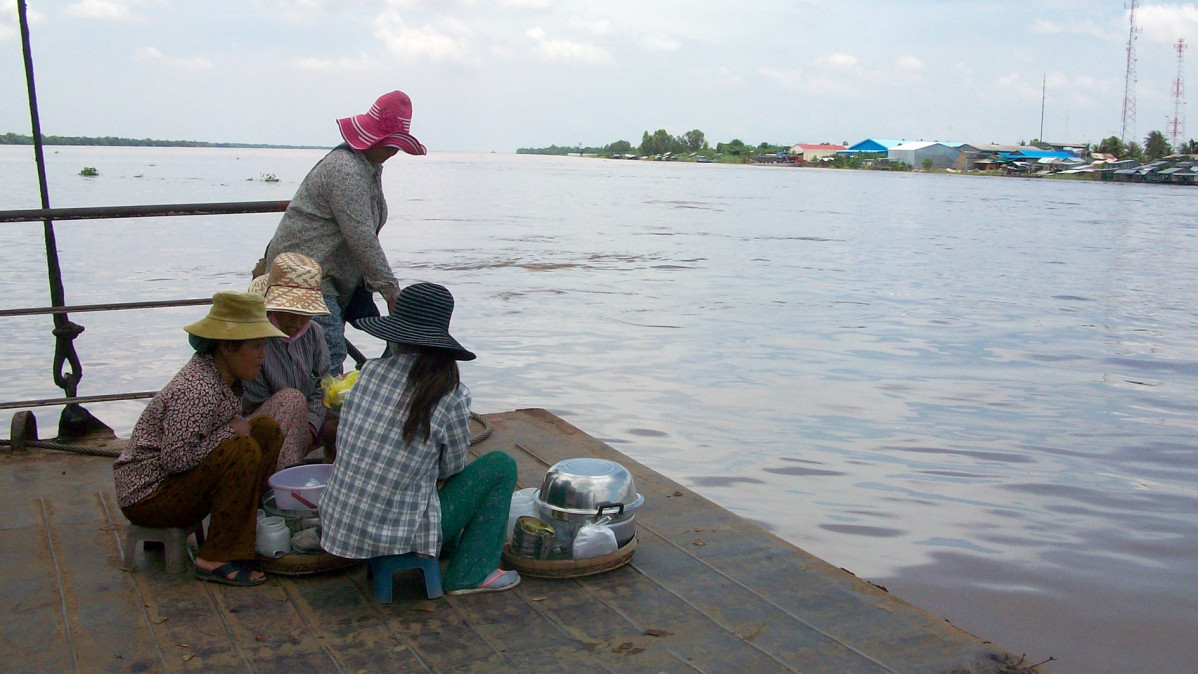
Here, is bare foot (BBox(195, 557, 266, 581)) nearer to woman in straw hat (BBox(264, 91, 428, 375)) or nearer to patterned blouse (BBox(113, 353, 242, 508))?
patterned blouse (BBox(113, 353, 242, 508))

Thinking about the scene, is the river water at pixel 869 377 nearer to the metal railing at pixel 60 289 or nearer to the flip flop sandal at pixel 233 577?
the metal railing at pixel 60 289

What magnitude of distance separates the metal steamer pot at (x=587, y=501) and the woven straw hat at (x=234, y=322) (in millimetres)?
1081

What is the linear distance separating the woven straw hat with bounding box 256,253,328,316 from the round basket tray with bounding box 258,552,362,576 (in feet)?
3.23

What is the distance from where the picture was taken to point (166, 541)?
3.18 m

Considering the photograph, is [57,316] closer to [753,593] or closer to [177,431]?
[177,431]

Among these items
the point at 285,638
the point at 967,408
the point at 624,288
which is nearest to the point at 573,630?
the point at 285,638

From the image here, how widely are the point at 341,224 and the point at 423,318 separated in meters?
1.45

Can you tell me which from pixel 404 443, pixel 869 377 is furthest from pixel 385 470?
pixel 869 377

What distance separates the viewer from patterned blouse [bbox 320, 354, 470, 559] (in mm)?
2971

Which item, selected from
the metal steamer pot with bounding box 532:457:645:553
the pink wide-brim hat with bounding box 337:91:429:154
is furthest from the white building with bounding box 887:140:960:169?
the metal steamer pot with bounding box 532:457:645:553

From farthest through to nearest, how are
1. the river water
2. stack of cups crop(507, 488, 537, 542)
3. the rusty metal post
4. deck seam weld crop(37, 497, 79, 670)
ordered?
the river water, the rusty metal post, stack of cups crop(507, 488, 537, 542), deck seam weld crop(37, 497, 79, 670)

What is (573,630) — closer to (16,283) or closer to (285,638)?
(285,638)

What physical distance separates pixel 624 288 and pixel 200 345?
1167 centimetres

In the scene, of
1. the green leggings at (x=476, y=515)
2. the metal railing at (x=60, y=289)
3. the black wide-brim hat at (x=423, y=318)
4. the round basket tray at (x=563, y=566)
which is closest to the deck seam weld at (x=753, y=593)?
the round basket tray at (x=563, y=566)
